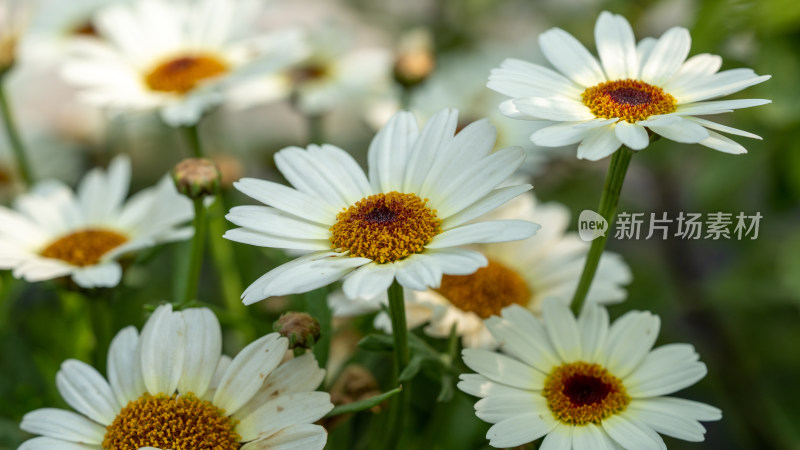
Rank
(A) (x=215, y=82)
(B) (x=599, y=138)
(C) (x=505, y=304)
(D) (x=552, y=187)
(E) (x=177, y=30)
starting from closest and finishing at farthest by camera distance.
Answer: (B) (x=599, y=138), (C) (x=505, y=304), (A) (x=215, y=82), (E) (x=177, y=30), (D) (x=552, y=187)

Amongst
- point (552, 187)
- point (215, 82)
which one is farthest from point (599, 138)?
point (552, 187)

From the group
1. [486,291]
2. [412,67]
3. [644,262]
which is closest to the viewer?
[486,291]

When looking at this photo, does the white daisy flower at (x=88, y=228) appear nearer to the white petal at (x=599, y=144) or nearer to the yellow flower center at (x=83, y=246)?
the yellow flower center at (x=83, y=246)

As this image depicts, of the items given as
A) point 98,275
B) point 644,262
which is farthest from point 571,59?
point 644,262

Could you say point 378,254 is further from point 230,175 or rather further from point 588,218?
point 230,175

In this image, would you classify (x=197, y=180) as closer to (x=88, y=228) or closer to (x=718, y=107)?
(x=88, y=228)

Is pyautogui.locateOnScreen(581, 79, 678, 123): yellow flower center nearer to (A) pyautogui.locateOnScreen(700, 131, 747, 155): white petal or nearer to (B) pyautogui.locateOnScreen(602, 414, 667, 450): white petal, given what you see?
(A) pyautogui.locateOnScreen(700, 131, 747, 155): white petal
